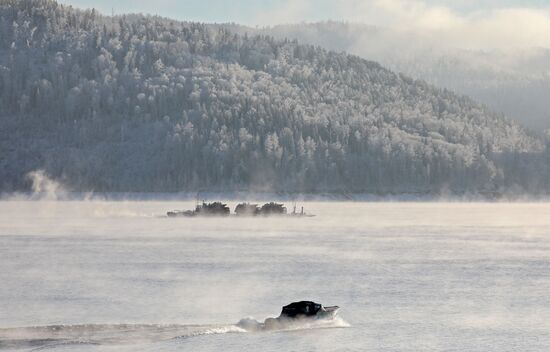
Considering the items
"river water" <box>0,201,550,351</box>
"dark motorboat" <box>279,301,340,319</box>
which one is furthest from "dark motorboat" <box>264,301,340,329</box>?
"river water" <box>0,201,550,351</box>

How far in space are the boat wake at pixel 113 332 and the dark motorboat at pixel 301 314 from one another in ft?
0.77

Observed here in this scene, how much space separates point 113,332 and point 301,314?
391 inches

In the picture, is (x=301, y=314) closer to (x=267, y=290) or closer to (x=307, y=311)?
(x=307, y=311)

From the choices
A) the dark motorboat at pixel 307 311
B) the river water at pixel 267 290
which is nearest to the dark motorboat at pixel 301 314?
the dark motorboat at pixel 307 311

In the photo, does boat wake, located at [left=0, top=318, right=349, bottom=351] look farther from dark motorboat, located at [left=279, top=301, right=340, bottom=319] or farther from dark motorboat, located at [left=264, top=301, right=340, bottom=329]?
dark motorboat, located at [left=279, top=301, right=340, bottom=319]

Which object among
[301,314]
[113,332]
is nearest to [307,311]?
[301,314]

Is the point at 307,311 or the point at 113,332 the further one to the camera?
the point at 307,311

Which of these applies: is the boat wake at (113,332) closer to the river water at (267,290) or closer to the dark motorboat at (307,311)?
the river water at (267,290)

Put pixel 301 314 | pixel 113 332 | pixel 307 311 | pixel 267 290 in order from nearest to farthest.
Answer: pixel 113 332, pixel 301 314, pixel 307 311, pixel 267 290

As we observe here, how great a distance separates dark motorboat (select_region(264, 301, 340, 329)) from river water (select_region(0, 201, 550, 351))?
498 millimetres

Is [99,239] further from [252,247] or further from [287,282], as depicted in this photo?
[287,282]

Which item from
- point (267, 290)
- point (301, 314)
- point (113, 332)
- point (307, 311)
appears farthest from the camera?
point (267, 290)

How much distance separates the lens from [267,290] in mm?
75312

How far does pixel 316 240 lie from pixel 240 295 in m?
58.7
